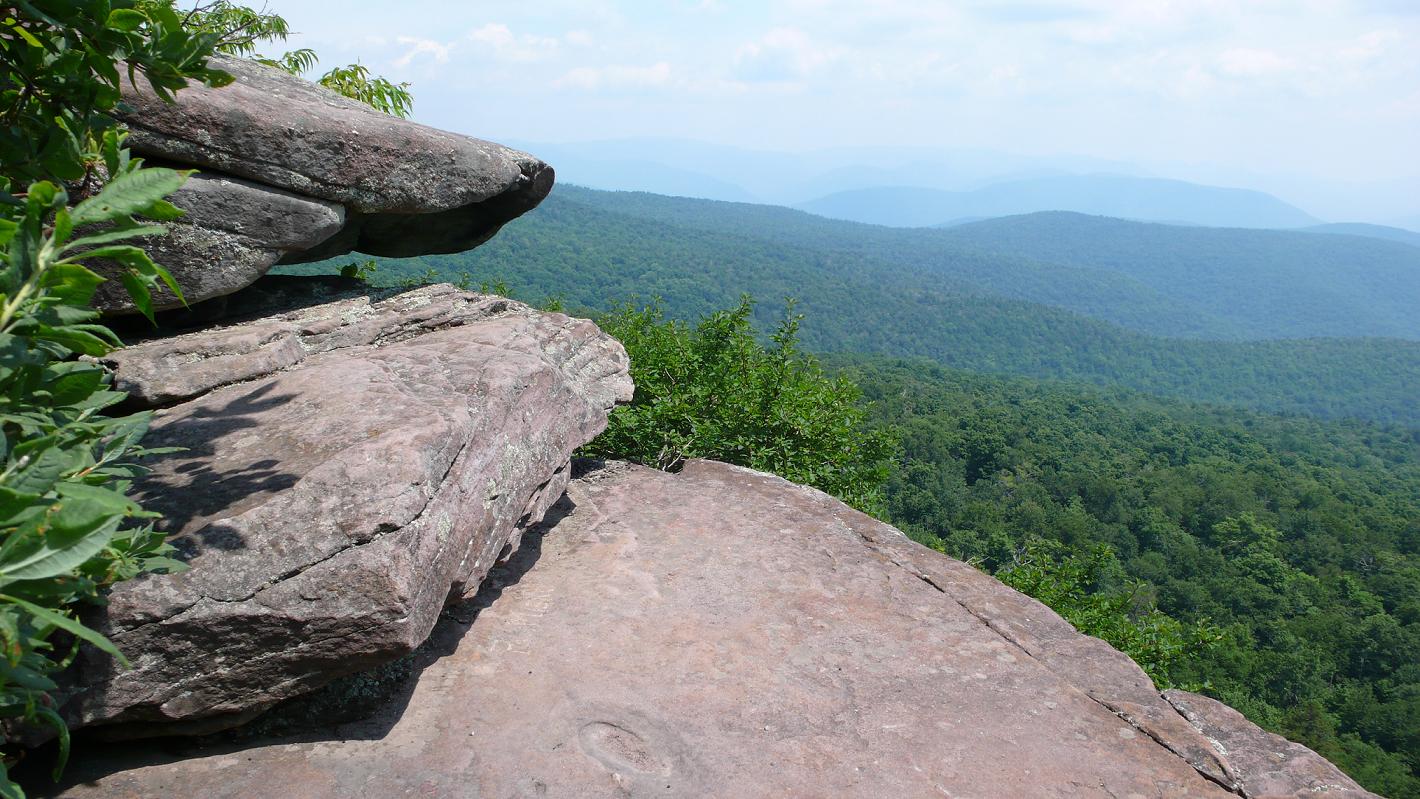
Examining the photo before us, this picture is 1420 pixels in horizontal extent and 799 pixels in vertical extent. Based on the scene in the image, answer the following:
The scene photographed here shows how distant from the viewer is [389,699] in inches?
185

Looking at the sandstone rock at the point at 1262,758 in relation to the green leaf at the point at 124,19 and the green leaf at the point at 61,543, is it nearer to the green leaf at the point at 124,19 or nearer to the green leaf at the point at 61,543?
the green leaf at the point at 61,543

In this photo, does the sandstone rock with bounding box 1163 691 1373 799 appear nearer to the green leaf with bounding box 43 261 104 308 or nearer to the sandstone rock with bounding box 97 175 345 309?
the green leaf with bounding box 43 261 104 308

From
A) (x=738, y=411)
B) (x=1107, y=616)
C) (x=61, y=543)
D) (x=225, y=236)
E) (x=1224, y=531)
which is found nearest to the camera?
(x=61, y=543)

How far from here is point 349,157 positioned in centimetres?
637

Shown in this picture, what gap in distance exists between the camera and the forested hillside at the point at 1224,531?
111ft

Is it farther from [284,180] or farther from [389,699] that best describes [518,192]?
[389,699]

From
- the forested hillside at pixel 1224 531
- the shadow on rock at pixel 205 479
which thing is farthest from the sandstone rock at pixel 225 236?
the forested hillside at pixel 1224 531

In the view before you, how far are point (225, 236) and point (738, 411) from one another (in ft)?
18.2

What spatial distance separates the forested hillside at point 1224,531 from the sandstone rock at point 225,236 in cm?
1951

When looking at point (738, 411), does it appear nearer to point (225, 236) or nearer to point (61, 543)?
point (225, 236)

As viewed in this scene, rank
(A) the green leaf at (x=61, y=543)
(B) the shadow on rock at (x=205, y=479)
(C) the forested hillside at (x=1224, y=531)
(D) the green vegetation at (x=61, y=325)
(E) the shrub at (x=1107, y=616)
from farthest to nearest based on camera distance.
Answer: (C) the forested hillside at (x=1224, y=531), (E) the shrub at (x=1107, y=616), (B) the shadow on rock at (x=205, y=479), (D) the green vegetation at (x=61, y=325), (A) the green leaf at (x=61, y=543)

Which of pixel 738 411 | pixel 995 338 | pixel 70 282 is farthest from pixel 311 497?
pixel 995 338

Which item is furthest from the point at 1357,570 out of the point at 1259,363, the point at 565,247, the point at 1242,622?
the point at 1259,363

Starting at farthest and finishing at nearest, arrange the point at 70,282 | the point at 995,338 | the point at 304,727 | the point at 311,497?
the point at 995,338, the point at 304,727, the point at 311,497, the point at 70,282
